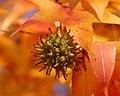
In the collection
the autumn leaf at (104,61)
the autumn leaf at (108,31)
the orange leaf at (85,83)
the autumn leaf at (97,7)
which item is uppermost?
the autumn leaf at (97,7)

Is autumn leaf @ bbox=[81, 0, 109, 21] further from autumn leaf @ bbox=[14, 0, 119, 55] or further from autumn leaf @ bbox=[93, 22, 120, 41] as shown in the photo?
autumn leaf @ bbox=[93, 22, 120, 41]

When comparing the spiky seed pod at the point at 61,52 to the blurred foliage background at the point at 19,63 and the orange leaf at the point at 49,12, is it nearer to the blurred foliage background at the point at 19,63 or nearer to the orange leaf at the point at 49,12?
the orange leaf at the point at 49,12

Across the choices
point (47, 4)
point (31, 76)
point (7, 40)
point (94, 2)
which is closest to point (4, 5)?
point (7, 40)

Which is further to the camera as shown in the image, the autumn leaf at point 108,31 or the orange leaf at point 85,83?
the autumn leaf at point 108,31

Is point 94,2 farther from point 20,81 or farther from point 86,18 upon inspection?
point 20,81

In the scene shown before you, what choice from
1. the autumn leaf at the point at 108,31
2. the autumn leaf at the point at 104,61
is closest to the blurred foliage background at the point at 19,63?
the autumn leaf at the point at 108,31

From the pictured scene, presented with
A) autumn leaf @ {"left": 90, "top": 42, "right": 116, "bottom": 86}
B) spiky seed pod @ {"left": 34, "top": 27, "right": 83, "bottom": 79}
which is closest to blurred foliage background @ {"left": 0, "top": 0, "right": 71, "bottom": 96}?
spiky seed pod @ {"left": 34, "top": 27, "right": 83, "bottom": 79}

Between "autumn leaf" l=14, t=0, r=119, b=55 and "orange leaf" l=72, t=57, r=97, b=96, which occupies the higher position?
"autumn leaf" l=14, t=0, r=119, b=55

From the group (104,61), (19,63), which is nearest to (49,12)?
(104,61)

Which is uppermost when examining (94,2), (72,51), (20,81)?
(94,2)
